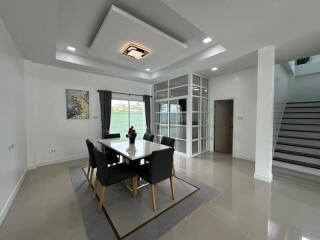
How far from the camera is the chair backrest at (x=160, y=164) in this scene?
1957 millimetres

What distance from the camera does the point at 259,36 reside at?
7.84 ft

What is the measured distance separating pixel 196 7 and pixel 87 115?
406 cm

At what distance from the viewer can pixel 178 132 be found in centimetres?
492

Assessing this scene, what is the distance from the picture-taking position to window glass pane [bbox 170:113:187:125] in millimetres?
4688

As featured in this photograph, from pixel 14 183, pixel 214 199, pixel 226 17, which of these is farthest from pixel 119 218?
pixel 226 17

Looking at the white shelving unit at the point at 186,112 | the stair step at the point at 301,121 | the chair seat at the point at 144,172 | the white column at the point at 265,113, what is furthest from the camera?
the white shelving unit at the point at 186,112

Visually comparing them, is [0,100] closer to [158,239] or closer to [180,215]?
[158,239]

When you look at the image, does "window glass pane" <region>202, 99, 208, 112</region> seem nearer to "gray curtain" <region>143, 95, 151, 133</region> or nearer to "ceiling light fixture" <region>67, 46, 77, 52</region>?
"gray curtain" <region>143, 95, 151, 133</region>

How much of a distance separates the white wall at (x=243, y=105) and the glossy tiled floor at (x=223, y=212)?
4.81ft

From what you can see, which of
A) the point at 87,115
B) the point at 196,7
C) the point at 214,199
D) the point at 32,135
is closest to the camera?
the point at 196,7

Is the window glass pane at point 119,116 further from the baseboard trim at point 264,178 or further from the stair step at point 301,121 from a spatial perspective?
the stair step at point 301,121

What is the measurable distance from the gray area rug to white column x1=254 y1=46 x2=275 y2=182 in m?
1.33

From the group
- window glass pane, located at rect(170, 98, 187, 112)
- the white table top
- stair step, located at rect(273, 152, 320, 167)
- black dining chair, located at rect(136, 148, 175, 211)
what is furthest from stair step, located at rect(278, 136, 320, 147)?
black dining chair, located at rect(136, 148, 175, 211)

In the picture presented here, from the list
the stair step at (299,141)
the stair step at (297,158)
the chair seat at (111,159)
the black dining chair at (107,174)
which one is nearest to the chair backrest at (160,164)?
the black dining chair at (107,174)
